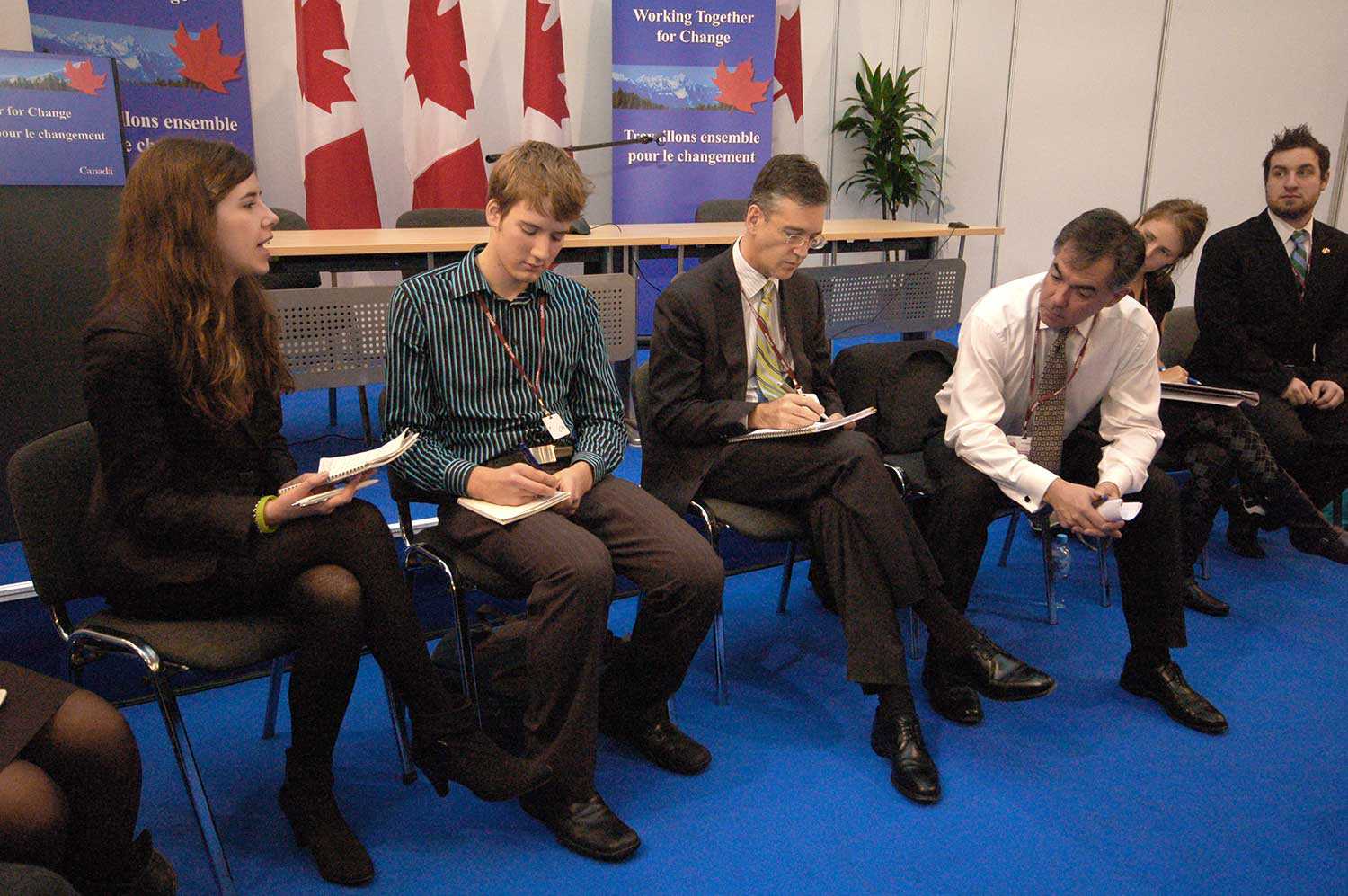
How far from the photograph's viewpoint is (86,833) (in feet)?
4.54

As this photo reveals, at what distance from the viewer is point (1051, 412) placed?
2.44 m

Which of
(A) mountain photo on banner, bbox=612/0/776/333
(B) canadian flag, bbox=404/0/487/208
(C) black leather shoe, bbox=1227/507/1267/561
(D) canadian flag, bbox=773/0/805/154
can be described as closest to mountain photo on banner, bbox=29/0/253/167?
(B) canadian flag, bbox=404/0/487/208

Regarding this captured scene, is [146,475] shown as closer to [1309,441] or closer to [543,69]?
[1309,441]

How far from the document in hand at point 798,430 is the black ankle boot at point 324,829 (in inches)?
46.2

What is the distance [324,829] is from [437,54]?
522cm

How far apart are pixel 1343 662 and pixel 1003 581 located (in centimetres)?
92

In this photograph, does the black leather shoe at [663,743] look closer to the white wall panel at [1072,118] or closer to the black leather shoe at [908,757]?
the black leather shoe at [908,757]

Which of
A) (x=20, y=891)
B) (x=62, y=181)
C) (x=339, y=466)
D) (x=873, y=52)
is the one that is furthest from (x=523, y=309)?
(x=873, y=52)

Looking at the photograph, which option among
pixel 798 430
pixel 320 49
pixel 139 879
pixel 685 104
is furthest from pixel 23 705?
pixel 685 104

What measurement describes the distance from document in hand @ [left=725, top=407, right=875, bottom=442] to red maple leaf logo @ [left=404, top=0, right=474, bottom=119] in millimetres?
4424

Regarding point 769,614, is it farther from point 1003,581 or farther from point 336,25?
point 336,25

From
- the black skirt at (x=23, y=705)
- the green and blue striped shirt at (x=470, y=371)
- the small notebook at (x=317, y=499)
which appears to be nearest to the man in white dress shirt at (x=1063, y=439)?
the green and blue striped shirt at (x=470, y=371)

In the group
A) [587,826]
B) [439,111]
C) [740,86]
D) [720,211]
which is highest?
[740,86]

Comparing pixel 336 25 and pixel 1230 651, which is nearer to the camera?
pixel 1230 651
